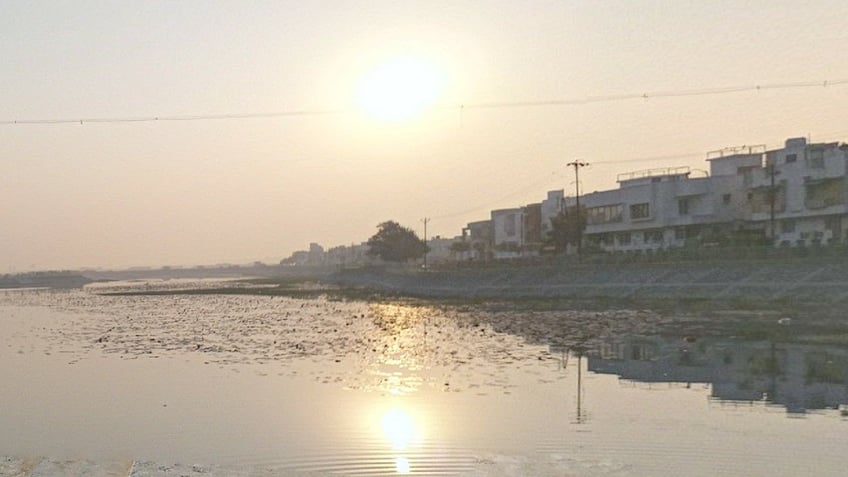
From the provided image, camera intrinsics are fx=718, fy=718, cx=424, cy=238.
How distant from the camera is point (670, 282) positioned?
59.5 meters

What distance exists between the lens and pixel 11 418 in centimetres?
1711

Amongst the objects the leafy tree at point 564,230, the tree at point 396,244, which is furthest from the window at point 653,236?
the tree at point 396,244

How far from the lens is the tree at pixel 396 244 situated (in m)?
149

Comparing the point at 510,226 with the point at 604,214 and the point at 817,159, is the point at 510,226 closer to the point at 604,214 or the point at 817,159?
the point at 604,214

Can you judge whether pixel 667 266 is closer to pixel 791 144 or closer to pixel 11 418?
pixel 791 144

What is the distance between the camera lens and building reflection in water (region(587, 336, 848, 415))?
17.1m

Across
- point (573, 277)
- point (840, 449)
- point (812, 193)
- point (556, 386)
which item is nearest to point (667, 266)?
point (573, 277)

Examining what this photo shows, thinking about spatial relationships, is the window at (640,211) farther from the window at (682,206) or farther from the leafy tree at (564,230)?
the leafy tree at (564,230)

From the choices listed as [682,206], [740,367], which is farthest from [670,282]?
[740,367]

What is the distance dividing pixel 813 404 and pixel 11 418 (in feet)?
61.0

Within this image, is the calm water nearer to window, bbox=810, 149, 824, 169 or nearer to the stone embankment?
the stone embankment

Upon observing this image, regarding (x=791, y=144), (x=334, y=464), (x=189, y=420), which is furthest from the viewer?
(x=791, y=144)

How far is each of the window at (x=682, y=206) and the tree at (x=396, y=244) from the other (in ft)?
237

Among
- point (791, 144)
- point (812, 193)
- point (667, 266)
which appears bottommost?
point (667, 266)
